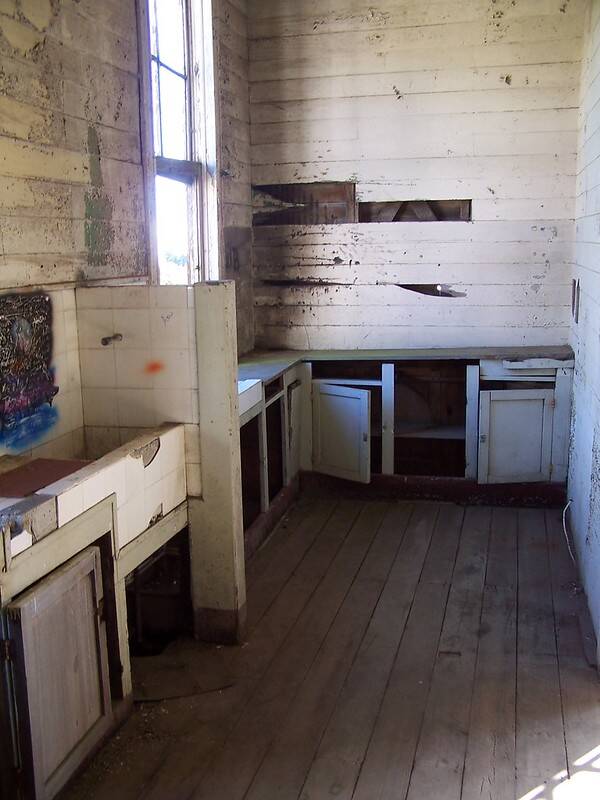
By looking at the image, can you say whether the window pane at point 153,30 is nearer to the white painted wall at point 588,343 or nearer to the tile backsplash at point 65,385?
the tile backsplash at point 65,385

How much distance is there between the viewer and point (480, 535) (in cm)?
479

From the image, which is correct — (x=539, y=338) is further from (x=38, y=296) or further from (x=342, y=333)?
(x=38, y=296)

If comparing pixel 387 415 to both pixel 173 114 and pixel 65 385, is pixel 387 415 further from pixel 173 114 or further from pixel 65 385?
pixel 65 385

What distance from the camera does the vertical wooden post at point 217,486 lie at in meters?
3.26

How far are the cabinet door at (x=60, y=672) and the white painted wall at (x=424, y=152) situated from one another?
10.9 ft

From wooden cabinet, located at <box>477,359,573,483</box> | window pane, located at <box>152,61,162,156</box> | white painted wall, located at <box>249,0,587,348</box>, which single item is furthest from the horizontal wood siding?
wooden cabinet, located at <box>477,359,573,483</box>

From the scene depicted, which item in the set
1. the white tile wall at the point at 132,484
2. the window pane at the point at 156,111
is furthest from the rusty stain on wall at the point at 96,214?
the white tile wall at the point at 132,484

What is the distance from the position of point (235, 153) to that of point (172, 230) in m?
0.97

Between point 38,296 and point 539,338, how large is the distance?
3.42 metres

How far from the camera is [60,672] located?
247 centimetres

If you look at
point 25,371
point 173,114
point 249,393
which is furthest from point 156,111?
point 25,371

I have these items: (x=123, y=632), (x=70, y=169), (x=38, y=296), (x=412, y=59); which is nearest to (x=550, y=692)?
(x=123, y=632)

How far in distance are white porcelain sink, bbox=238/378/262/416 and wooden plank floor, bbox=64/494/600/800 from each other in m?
0.82

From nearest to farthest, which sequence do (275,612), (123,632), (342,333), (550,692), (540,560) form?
(123,632) → (550,692) → (275,612) → (540,560) → (342,333)
